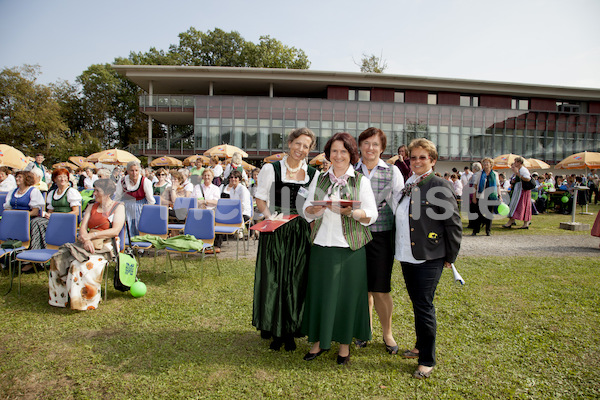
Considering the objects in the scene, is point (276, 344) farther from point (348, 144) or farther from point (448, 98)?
point (448, 98)

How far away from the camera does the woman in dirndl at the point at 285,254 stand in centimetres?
318

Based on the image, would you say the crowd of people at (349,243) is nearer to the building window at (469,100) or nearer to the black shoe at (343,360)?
the black shoe at (343,360)

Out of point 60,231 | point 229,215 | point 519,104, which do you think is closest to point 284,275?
point 60,231

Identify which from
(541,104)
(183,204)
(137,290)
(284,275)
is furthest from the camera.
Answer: (541,104)

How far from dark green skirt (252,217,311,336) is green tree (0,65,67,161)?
34304 millimetres

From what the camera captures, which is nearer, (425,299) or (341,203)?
(341,203)

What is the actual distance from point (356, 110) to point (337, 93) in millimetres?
2332

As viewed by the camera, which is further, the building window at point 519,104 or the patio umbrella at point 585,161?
the building window at point 519,104

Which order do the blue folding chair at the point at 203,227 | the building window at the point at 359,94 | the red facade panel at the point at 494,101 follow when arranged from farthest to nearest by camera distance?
1. the red facade panel at the point at 494,101
2. the building window at the point at 359,94
3. the blue folding chair at the point at 203,227

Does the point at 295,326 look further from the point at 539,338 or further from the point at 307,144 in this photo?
the point at 539,338

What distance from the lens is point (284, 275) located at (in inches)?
125

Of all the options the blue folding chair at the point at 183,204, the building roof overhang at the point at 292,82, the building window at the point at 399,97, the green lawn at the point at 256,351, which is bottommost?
the green lawn at the point at 256,351

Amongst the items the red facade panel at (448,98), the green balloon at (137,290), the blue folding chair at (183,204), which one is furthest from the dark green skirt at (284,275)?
the red facade panel at (448,98)

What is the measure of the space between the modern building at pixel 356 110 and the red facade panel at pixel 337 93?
0.08 metres
